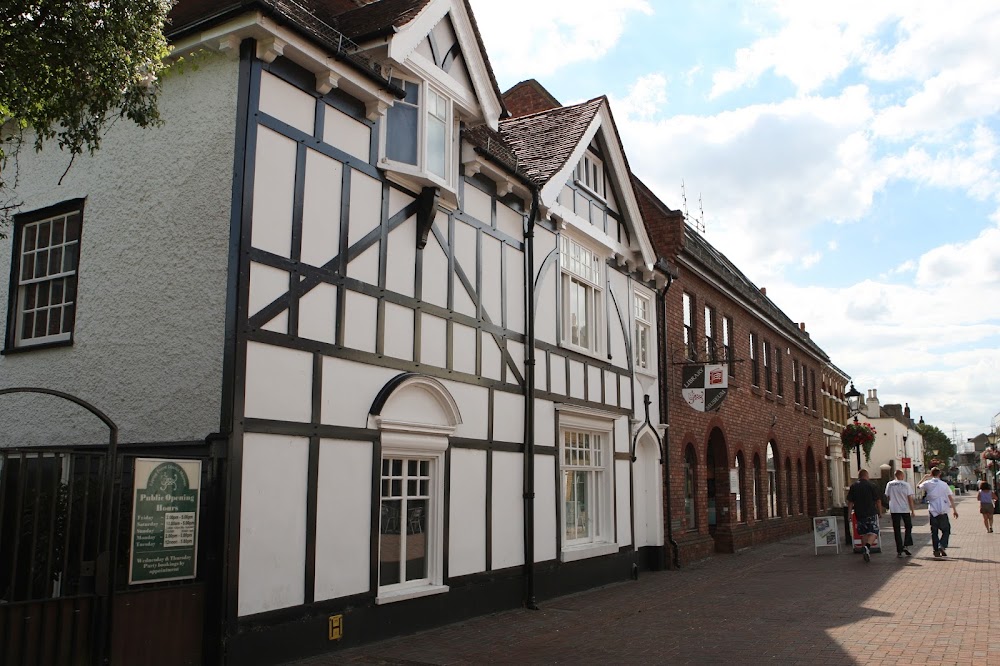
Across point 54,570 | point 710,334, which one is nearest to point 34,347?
point 54,570

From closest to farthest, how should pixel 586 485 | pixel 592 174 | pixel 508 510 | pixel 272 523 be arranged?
1. pixel 272 523
2. pixel 508 510
3. pixel 586 485
4. pixel 592 174

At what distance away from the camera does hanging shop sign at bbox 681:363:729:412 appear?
18609 millimetres

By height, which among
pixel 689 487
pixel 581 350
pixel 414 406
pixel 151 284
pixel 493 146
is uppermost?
pixel 493 146

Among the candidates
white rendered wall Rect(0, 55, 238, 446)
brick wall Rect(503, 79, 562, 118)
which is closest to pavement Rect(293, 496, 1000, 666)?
white rendered wall Rect(0, 55, 238, 446)

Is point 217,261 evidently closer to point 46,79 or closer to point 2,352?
point 46,79

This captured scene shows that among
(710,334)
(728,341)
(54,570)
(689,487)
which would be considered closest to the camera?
(54,570)

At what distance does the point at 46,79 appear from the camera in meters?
7.26

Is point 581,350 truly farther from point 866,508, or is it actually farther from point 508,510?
point 866,508

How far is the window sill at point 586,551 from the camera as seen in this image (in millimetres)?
14299

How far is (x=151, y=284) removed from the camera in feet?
30.7

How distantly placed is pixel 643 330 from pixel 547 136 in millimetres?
4857

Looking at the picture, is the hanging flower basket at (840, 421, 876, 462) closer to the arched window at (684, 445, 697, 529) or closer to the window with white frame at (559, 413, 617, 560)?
the arched window at (684, 445, 697, 529)

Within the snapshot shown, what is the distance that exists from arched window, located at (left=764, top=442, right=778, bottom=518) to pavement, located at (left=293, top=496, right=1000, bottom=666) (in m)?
8.51

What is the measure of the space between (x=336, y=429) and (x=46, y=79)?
4.35 meters
